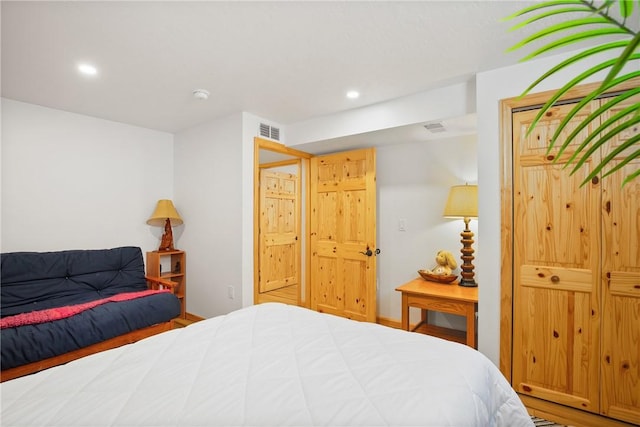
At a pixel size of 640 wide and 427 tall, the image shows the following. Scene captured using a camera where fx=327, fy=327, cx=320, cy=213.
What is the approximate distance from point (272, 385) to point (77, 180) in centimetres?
Answer: 339

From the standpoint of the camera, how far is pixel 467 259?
2.98 meters

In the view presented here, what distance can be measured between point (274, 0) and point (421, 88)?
151cm

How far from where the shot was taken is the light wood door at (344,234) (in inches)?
141

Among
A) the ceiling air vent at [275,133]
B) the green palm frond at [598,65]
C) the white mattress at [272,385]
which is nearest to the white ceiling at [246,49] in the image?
the ceiling air vent at [275,133]

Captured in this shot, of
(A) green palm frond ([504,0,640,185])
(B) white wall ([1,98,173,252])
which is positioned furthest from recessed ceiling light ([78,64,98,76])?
(A) green palm frond ([504,0,640,185])

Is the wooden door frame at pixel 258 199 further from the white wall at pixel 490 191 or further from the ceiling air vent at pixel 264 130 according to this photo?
the white wall at pixel 490 191

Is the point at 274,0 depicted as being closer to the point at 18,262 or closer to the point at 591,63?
the point at 591,63

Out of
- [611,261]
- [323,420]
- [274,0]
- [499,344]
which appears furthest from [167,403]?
[611,261]

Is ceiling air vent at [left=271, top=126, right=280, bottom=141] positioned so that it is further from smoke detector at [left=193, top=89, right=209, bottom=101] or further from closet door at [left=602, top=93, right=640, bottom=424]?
closet door at [left=602, top=93, right=640, bottom=424]

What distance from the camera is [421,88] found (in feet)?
8.99

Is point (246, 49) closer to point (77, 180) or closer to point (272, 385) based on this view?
point (272, 385)

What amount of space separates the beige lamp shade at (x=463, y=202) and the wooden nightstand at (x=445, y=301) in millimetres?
659

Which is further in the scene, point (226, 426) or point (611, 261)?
point (611, 261)

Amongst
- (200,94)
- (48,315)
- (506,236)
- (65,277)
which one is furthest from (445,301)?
(65,277)
